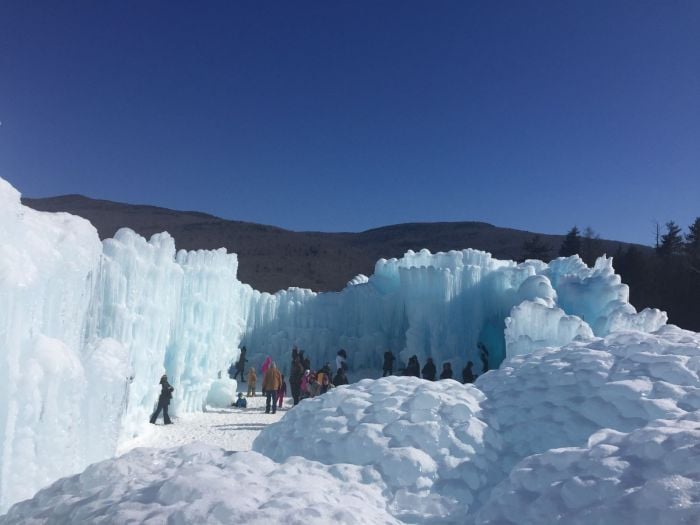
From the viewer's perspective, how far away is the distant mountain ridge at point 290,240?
44344 mm

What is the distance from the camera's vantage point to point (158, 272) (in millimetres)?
10102

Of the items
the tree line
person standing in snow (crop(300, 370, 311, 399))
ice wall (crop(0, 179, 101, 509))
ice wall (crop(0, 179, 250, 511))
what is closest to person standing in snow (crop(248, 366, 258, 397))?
person standing in snow (crop(300, 370, 311, 399))

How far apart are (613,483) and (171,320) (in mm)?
10139

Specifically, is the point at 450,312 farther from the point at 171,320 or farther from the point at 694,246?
the point at 694,246

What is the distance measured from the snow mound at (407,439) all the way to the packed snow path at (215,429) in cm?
310

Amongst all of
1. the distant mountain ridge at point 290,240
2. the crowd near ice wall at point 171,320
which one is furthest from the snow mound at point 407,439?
the distant mountain ridge at point 290,240

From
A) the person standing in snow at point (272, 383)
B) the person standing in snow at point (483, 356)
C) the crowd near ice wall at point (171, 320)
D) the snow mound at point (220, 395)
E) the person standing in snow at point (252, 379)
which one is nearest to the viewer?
the crowd near ice wall at point (171, 320)

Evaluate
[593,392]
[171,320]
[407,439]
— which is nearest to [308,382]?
[171,320]

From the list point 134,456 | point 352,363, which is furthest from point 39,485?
point 352,363

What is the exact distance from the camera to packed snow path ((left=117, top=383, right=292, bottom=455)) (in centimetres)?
866

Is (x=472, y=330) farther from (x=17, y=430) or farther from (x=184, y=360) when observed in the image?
(x=17, y=430)

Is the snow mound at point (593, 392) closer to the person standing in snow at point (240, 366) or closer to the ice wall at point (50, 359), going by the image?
the ice wall at point (50, 359)

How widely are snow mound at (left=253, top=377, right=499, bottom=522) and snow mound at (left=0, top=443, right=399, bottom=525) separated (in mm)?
581

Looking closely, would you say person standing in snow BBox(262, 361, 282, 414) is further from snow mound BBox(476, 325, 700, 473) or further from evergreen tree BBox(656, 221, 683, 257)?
evergreen tree BBox(656, 221, 683, 257)
